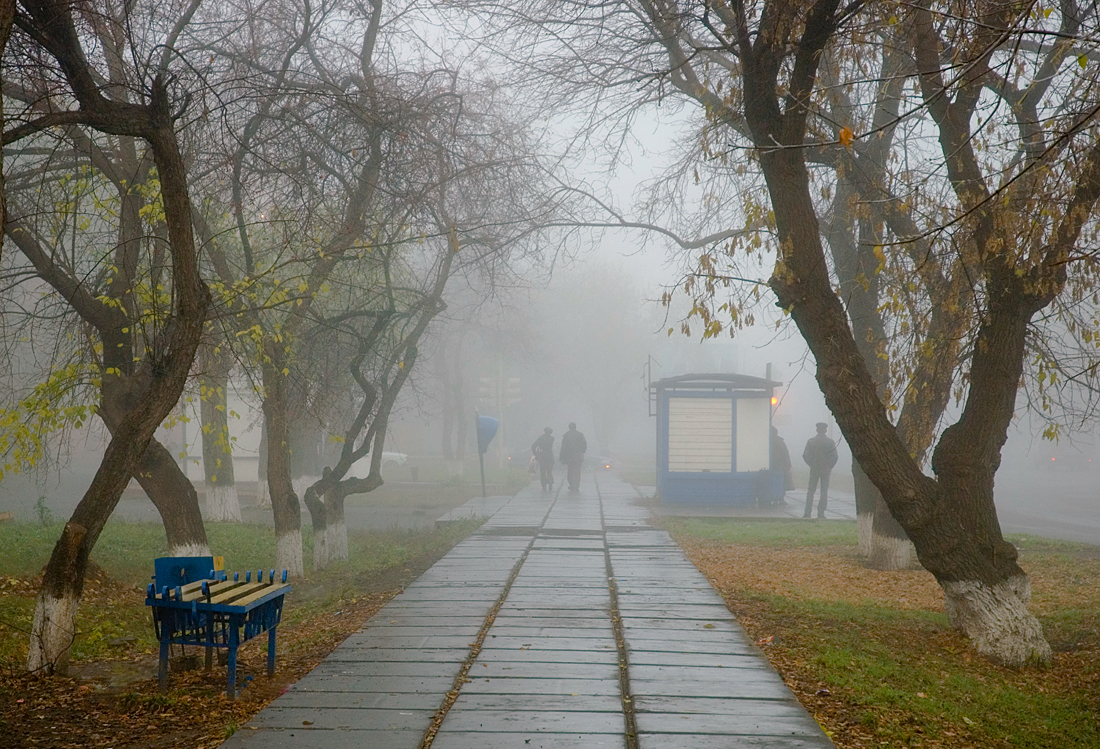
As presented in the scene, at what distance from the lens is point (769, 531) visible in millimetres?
17062

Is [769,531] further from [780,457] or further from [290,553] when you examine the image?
[290,553]

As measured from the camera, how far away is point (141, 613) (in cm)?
938

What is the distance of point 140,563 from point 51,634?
268 inches

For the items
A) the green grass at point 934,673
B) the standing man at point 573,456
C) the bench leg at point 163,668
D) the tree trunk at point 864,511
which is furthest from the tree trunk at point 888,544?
the standing man at point 573,456

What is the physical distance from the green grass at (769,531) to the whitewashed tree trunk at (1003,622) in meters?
7.53

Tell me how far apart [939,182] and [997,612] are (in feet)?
15.8

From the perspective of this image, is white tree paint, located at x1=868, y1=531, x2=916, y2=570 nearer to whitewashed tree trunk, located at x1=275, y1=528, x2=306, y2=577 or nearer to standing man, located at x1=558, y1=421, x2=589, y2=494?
whitewashed tree trunk, located at x1=275, y1=528, x2=306, y2=577

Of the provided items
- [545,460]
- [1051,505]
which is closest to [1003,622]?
[545,460]

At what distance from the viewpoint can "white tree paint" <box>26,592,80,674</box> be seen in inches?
245

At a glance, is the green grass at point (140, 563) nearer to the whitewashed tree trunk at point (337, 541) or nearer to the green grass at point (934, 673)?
the whitewashed tree trunk at point (337, 541)

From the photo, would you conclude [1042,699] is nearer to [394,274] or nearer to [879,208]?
[879,208]

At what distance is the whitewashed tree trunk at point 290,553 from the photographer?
467 inches

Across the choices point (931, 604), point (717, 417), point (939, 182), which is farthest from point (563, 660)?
point (717, 417)

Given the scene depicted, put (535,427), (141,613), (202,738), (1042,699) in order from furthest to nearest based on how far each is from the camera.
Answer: (535,427) < (141,613) < (1042,699) < (202,738)
